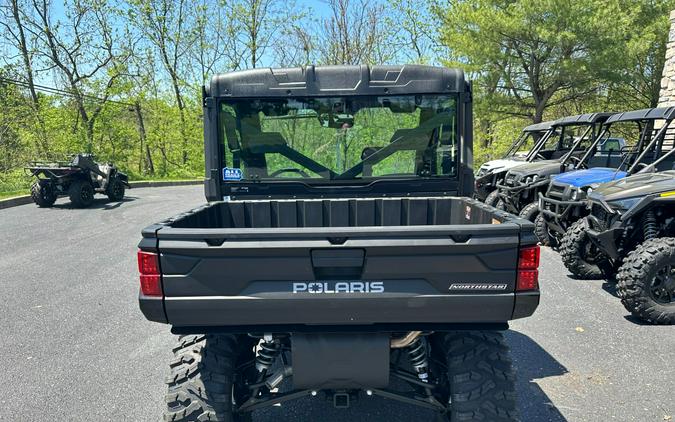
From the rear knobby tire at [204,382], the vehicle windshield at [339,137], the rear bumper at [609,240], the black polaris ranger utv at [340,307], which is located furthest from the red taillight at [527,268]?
the rear bumper at [609,240]

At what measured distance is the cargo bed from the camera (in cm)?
196

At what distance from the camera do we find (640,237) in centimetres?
506

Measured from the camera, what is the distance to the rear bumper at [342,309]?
6.53 feet

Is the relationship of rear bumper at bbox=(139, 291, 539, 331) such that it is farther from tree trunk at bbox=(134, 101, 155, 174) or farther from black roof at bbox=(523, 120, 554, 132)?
tree trunk at bbox=(134, 101, 155, 174)

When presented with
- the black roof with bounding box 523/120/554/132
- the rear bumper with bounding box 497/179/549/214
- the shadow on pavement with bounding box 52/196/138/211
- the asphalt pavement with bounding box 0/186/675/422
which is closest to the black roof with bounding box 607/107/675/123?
the rear bumper with bounding box 497/179/549/214

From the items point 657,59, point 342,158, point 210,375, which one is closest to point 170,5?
point 657,59

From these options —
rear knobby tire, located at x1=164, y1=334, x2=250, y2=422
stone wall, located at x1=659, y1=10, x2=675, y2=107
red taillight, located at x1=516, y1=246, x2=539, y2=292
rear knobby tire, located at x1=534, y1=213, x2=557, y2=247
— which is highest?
stone wall, located at x1=659, y1=10, x2=675, y2=107

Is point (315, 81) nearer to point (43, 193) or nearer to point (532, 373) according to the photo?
point (532, 373)

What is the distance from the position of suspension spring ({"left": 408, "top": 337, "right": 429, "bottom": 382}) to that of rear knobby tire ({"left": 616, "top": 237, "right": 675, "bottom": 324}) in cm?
314

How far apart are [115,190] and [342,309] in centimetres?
1419

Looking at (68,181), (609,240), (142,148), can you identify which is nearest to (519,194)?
(609,240)

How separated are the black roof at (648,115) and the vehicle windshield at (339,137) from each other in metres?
3.97

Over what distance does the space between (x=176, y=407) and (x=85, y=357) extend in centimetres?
A: 206

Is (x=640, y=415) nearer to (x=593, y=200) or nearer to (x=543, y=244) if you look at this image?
(x=593, y=200)
